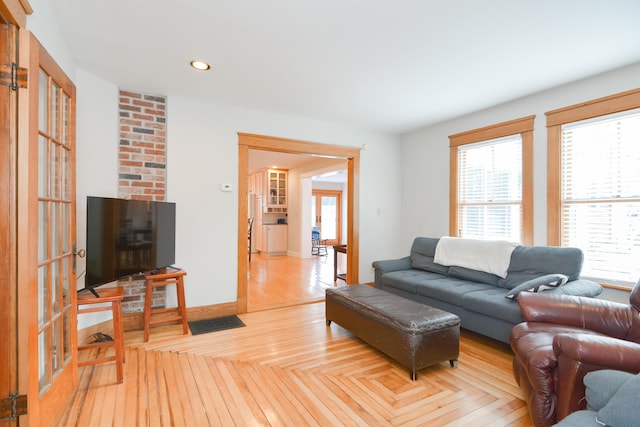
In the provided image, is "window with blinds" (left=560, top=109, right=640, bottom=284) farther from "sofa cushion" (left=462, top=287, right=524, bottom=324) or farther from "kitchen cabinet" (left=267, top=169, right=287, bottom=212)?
"kitchen cabinet" (left=267, top=169, right=287, bottom=212)

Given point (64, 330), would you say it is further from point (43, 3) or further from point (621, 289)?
point (621, 289)

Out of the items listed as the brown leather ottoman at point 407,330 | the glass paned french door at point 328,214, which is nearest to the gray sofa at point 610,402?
the brown leather ottoman at point 407,330

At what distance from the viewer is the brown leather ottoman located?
7.56 feet

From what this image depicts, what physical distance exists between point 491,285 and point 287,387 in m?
2.42

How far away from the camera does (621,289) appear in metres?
2.79

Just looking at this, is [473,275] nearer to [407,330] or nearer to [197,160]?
[407,330]

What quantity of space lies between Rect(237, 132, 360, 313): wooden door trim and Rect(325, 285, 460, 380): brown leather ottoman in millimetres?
1548

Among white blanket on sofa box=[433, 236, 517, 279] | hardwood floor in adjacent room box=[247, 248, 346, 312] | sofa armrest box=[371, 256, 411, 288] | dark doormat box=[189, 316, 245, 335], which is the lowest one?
dark doormat box=[189, 316, 245, 335]

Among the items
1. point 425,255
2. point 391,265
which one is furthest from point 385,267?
point 425,255

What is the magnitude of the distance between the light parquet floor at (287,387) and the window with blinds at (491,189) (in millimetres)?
1501

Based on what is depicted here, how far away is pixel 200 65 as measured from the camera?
2.74 m

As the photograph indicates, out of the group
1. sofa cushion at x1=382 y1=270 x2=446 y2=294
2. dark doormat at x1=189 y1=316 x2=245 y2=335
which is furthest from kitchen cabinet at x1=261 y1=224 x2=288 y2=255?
sofa cushion at x1=382 y1=270 x2=446 y2=294

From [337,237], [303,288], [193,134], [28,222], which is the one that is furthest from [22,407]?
[337,237]

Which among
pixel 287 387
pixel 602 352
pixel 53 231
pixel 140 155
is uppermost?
pixel 140 155
